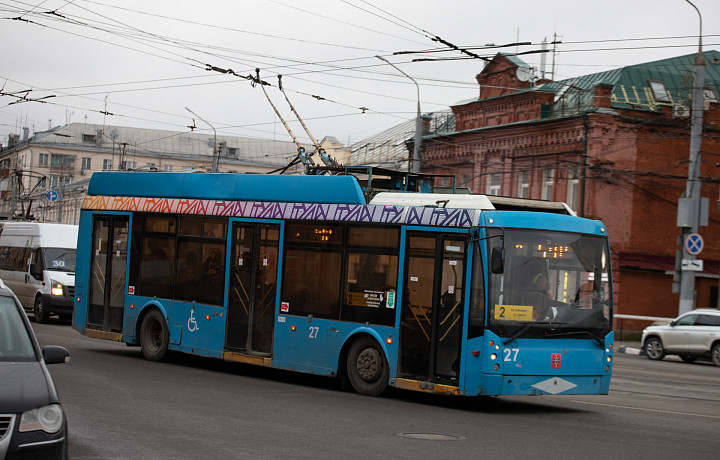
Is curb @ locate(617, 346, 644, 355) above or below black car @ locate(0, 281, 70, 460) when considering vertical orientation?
below

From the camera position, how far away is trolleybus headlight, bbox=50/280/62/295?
26578 mm

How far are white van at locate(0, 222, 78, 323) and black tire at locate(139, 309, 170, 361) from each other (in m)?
9.87

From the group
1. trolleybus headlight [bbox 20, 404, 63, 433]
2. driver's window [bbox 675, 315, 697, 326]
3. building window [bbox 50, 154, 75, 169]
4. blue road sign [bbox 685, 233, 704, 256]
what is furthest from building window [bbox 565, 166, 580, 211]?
building window [bbox 50, 154, 75, 169]

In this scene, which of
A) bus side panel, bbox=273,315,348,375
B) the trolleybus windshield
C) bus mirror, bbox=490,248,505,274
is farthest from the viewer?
bus side panel, bbox=273,315,348,375

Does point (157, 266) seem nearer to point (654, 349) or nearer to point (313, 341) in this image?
point (313, 341)

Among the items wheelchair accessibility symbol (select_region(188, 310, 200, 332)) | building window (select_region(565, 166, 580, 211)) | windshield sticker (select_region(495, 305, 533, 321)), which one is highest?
building window (select_region(565, 166, 580, 211))

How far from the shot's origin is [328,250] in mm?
14258

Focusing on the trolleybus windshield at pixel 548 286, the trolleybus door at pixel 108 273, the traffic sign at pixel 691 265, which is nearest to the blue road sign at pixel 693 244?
the traffic sign at pixel 691 265

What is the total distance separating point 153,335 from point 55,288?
34.2 ft

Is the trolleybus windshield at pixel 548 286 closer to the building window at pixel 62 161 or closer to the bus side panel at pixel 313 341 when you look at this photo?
the bus side panel at pixel 313 341

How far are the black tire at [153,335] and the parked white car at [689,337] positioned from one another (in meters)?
15.5

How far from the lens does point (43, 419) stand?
636 cm

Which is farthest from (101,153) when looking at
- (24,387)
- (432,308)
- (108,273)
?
(24,387)

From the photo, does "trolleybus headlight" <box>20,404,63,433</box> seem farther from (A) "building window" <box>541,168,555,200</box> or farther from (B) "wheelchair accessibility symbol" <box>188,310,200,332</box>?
(A) "building window" <box>541,168,555,200</box>
